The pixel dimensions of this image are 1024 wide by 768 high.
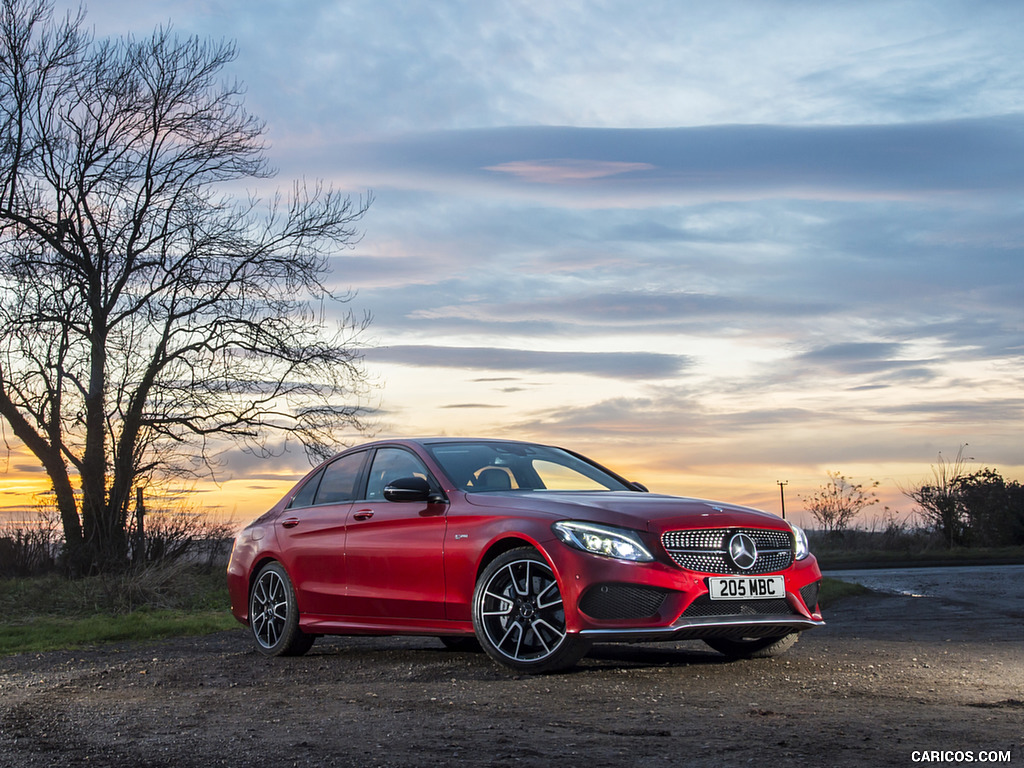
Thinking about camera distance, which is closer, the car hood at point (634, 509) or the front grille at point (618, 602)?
the front grille at point (618, 602)

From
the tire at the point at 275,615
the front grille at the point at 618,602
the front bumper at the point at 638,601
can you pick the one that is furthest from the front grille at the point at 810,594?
the tire at the point at 275,615

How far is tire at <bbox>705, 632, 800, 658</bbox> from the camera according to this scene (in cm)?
786

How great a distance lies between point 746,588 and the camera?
693 centimetres

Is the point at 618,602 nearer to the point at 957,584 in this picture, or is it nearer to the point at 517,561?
the point at 517,561

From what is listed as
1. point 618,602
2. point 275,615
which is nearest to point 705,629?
point 618,602

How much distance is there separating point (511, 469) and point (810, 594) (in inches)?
89.3

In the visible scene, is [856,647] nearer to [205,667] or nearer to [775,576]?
[775,576]

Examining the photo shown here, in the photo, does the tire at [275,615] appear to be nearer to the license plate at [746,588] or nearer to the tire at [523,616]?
the tire at [523,616]

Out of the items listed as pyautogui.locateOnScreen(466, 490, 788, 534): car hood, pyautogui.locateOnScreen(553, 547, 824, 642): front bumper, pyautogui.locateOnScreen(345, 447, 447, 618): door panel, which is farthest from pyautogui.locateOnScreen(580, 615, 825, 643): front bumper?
pyautogui.locateOnScreen(345, 447, 447, 618): door panel

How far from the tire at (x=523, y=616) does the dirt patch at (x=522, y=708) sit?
179 mm

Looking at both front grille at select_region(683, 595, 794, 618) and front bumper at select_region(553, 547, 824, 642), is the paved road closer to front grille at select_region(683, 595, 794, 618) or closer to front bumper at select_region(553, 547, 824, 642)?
front grille at select_region(683, 595, 794, 618)

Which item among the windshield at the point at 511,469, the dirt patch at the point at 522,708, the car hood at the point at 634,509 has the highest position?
the windshield at the point at 511,469

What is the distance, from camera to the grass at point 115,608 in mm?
12141

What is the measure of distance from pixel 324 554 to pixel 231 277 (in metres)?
14.8
